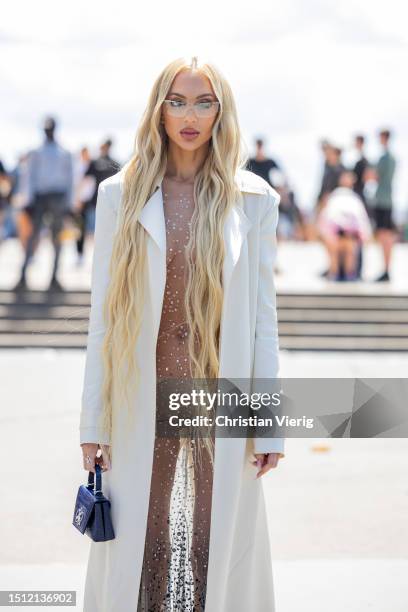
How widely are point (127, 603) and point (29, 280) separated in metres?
10.1

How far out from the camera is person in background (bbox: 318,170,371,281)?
1358 cm

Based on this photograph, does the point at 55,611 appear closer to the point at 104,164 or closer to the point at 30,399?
the point at 30,399

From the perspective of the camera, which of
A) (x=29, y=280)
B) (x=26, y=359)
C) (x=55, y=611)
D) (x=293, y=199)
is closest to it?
(x=55, y=611)

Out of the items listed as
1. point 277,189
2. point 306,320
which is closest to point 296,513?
point 306,320

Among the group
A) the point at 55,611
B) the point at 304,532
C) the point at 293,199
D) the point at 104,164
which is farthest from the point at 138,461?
the point at 293,199

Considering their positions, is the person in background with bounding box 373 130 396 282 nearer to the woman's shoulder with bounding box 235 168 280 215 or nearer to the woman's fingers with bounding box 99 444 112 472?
the woman's shoulder with bounding box 235 168 280 215

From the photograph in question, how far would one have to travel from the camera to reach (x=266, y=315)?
333 centimetres

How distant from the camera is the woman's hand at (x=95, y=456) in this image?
10.9ft

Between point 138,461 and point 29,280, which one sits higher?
point 29,280

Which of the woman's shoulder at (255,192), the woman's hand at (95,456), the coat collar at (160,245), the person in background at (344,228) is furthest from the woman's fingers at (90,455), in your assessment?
the person in background at (344,228)

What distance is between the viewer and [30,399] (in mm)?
8602

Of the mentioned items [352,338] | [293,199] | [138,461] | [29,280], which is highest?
[293,199]

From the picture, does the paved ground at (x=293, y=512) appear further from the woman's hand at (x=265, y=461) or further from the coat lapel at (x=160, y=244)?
the coat lapel at (x=160, y=244)

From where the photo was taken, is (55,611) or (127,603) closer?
(127,603)
